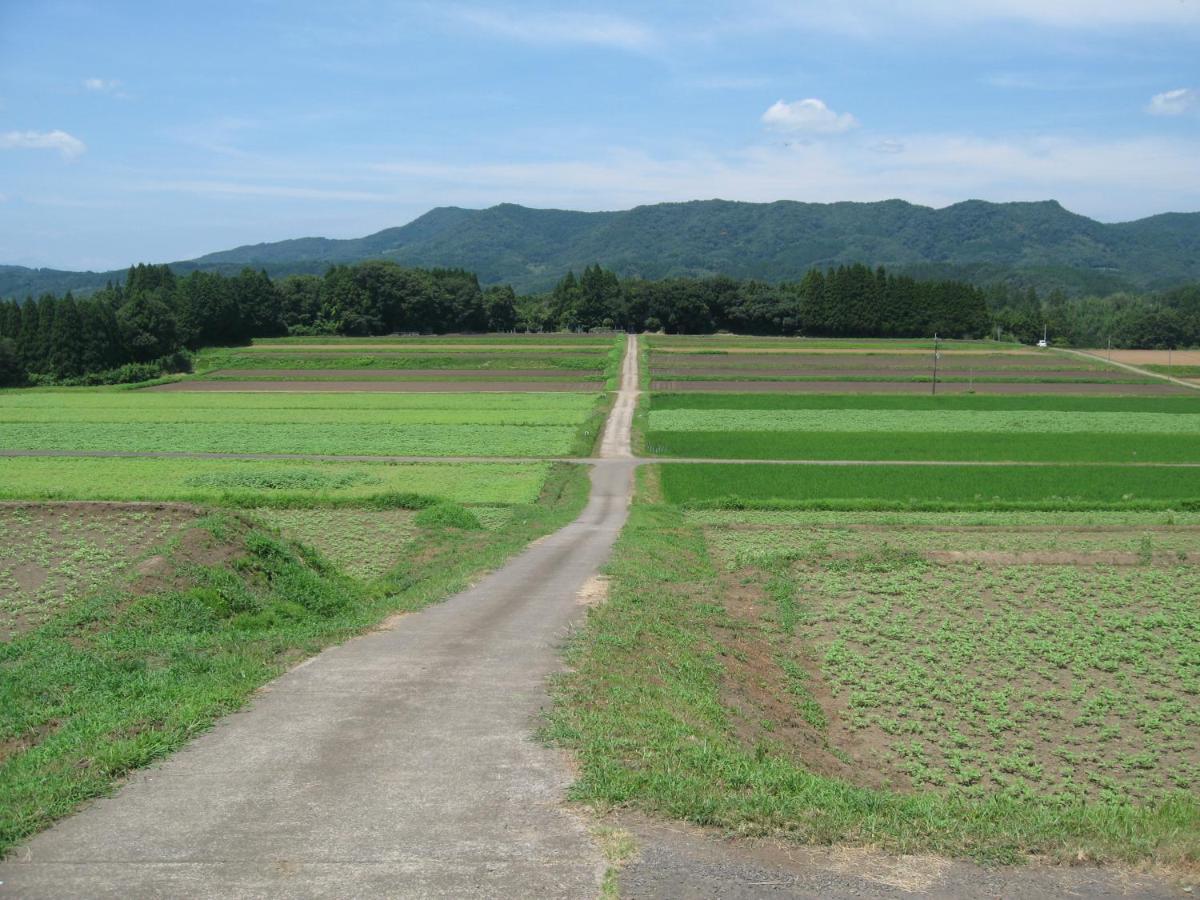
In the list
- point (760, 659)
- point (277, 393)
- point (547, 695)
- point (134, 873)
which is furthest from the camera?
point (277, 393)

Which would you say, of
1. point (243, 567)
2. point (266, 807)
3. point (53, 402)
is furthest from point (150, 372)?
point (266, 807)

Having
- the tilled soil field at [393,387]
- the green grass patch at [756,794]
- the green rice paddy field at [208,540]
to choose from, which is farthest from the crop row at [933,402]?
the green grass patch at [756,794]

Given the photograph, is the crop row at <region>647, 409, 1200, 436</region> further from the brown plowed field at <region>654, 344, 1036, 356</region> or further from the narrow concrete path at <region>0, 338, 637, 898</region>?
the narrow concrete path at <region>0, 338, 637, 898</region>

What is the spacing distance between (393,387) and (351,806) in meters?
80.1

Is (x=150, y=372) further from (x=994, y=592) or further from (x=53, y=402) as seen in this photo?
(x=994, y=592)

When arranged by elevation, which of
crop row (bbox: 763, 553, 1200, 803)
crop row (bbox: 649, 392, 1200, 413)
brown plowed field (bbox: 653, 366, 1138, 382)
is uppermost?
brown plowed field (bbox: 653, 366, 1138, 382)

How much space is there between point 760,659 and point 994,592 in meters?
8.04

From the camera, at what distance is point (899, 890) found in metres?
8.30

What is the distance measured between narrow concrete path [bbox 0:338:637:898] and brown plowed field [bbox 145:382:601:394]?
70157 millimetres

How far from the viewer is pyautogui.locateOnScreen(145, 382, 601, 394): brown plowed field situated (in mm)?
84500

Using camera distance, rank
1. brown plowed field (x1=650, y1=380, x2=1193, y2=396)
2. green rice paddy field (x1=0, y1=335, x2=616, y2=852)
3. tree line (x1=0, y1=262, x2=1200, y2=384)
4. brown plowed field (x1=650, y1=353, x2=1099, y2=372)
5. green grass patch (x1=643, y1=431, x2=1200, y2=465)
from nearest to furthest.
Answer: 1. green rice paddy field (x1=0, y1=335, x2=616, y2=852)
2. green grass patch (x1=643, y1=431, x2=1200, y2=465)
3. brown plowed field (x1=650, y1=380, x2=1193, y2=396)
4. tree line (x1=0, y1=262, x2=1200, y2=384)
5. brown plowed field (x1=650, y1=353, x2=1099, y2=372)

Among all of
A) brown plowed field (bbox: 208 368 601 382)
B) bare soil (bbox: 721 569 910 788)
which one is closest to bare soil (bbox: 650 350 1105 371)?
brown plowed field (bbox: 208 368 601 382)

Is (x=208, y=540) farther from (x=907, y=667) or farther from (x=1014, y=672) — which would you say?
(x=1014, y=672)

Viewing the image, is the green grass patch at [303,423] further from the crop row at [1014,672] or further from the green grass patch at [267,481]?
the crop row at [1014,672]
